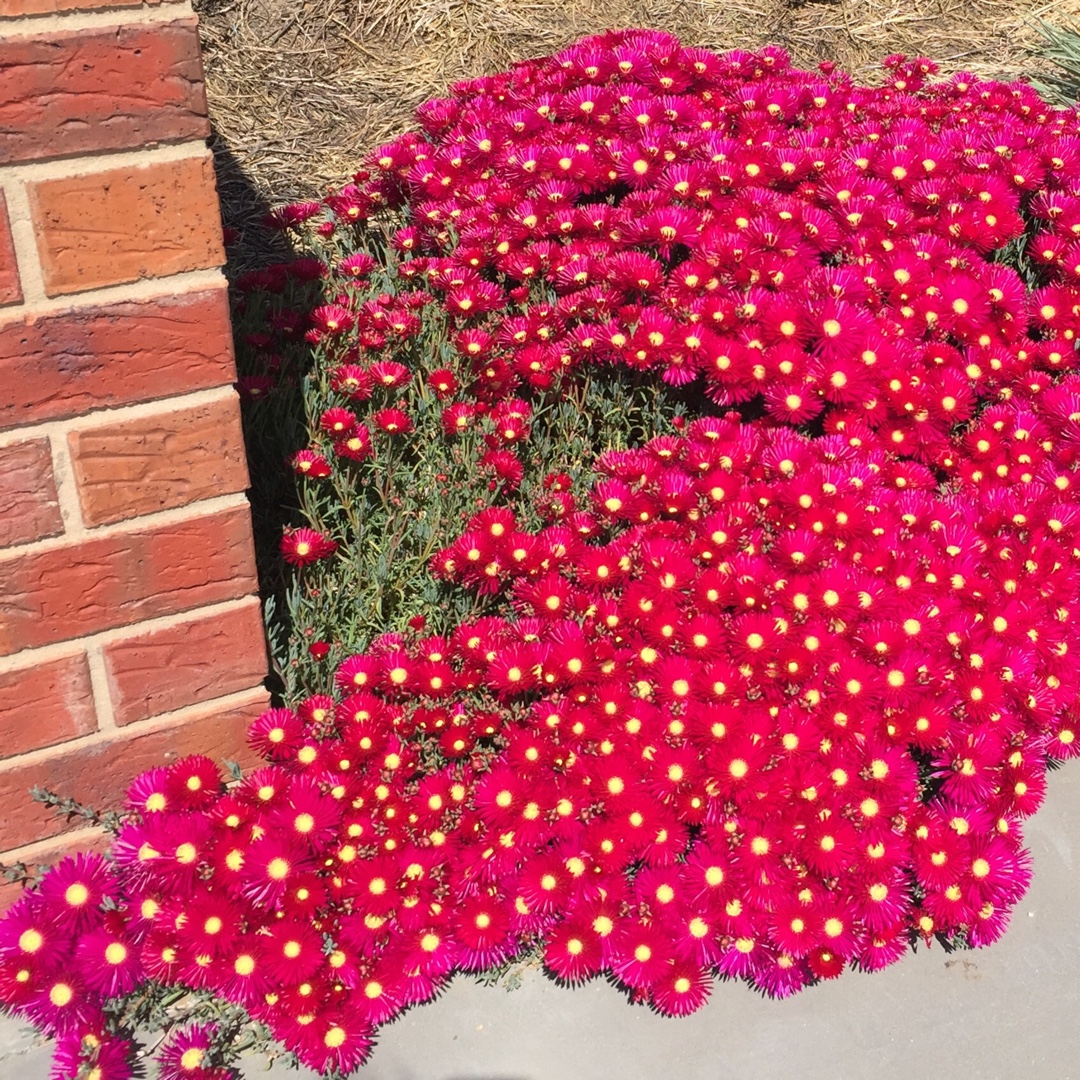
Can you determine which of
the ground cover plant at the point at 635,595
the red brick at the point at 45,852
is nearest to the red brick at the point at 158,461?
the ground cover plant at the point at 635,595

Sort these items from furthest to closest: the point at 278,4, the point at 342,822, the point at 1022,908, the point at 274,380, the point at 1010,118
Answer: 1. the point at 278,4
2. the point at 1010,118
3. the point at 274,380
4. the point at 1022,908
5. the point at 342,822

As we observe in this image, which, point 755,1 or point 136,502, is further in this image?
point 755,1

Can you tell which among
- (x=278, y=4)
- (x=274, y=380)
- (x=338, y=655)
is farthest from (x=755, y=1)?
(x=338, y=655)

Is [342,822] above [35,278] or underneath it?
underneath

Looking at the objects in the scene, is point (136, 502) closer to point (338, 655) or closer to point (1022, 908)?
point (338, 655)

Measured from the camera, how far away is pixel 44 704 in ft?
5.12

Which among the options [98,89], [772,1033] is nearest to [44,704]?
[98,89]

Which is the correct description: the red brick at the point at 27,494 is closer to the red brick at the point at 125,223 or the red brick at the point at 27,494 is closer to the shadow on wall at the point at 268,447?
the red brick at the point at 125,223

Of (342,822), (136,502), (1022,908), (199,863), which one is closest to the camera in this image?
(136,502)

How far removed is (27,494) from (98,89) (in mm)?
511

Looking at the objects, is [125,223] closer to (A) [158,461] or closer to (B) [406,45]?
(A) [158,461]

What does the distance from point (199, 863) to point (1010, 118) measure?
324cm

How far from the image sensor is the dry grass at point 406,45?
4.27 metres

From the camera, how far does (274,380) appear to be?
8.51 feet
